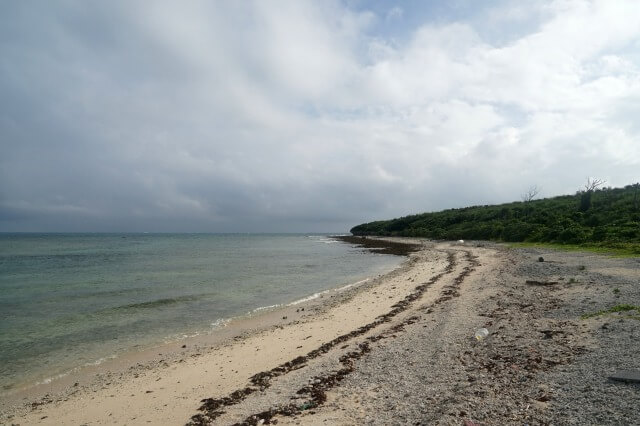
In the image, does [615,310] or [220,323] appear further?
[220,323]

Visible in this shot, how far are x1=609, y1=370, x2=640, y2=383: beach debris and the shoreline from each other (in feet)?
35.3

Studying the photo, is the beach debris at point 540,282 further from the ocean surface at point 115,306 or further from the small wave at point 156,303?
the small wave at point 156,303

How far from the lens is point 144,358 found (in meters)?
11.6

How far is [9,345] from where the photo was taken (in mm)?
12953

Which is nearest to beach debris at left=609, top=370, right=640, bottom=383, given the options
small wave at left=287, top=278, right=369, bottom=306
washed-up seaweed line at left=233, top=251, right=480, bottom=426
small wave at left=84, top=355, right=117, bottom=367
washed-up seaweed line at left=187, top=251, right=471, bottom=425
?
washed-up seaweed line at left=233, top=251, right=480, bottom=426

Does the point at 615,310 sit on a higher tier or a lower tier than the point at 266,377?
higher

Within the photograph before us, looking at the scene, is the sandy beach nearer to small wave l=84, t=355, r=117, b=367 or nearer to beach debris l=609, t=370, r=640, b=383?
beach debris l=609, t=370, r=640, b=383

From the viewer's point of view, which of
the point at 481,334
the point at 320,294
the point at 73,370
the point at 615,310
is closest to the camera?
the point at 481,334

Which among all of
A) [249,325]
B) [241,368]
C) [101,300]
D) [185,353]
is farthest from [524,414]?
[101,300]

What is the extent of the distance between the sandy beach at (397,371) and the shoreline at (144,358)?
0.06 meters

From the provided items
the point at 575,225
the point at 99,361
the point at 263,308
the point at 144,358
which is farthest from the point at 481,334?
the point at 575,225

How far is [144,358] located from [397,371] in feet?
28.3

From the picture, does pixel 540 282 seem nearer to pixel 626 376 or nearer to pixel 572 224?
pixel 626 376

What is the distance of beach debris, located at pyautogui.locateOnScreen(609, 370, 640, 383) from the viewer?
5609 mm
